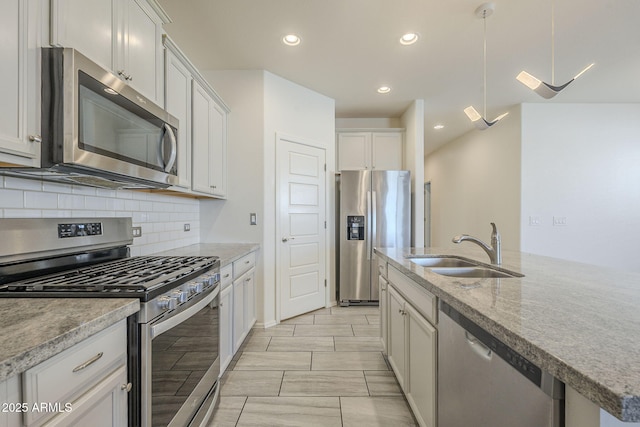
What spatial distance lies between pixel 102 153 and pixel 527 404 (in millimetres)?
1662

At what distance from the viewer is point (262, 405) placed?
177cm

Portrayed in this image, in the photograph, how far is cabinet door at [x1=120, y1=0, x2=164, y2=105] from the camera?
56.0 inches

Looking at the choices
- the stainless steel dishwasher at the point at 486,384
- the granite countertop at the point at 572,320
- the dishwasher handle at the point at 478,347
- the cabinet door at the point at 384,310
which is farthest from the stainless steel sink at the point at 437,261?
the dishwasher handle at the point at 478,347

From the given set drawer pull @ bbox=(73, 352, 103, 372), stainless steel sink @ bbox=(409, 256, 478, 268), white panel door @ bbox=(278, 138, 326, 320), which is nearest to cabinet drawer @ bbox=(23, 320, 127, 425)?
drawer pull @ bbox=(73, 352, 103, 372)

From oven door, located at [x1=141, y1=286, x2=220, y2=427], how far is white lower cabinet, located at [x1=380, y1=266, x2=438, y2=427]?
1127mm

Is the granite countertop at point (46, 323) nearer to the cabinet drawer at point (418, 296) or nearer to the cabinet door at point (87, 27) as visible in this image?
the cabinet door at point (87, 27)

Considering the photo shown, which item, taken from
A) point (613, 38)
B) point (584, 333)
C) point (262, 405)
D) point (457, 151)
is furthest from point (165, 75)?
point (457, 151)

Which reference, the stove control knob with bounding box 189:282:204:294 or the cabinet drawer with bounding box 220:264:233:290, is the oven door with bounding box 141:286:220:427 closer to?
the stove control knob with bounding box 189:282:204:294

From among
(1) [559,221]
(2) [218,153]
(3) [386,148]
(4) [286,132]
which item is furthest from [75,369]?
(1) [559,221]

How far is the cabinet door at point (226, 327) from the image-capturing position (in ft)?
6.33

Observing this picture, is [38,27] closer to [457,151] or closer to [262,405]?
[262,405]

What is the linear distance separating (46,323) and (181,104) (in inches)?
69.8

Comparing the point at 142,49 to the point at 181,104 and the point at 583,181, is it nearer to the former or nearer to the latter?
the point at 181,104

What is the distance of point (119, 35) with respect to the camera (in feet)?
4.50
